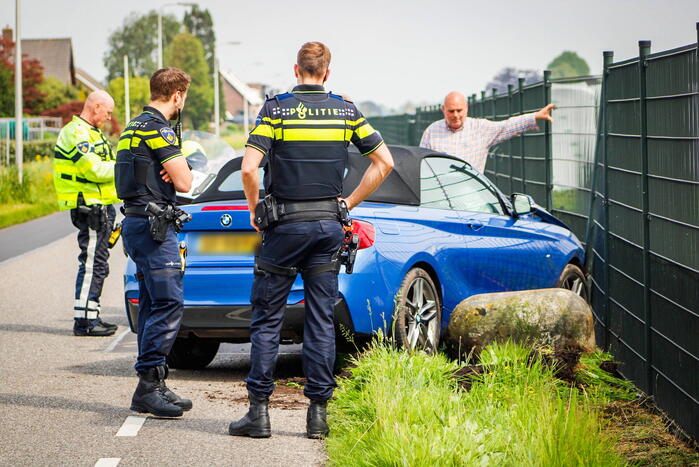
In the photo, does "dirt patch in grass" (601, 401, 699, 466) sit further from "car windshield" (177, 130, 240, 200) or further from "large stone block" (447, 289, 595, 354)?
"car windshield" (177, 130, 240, 200)

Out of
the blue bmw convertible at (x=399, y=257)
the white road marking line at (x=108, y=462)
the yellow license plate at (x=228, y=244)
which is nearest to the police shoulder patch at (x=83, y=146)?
the blue bmw convertible at (x=399, y=257)

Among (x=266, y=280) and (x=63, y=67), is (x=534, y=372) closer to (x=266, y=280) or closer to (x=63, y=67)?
(x=266, y=280)

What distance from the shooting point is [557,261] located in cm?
942

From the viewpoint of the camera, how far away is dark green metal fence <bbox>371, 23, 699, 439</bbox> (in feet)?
19.9

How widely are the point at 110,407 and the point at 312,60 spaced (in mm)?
2460

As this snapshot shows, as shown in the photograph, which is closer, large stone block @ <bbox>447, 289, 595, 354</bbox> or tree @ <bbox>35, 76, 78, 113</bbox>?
large stone block @ <bbox>447, 289, 595, 354</bbox>

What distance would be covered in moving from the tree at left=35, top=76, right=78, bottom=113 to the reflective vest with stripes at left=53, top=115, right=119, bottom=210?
77.8m

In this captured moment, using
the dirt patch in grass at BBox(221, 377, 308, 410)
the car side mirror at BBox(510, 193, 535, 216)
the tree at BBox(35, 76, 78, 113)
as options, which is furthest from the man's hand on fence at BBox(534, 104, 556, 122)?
the tree at BBox(35, 76, 78, 113)

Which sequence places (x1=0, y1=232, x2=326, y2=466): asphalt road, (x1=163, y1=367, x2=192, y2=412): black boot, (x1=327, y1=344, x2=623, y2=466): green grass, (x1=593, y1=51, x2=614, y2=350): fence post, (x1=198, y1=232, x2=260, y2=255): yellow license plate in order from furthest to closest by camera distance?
(x1=593, y1=51, x2=614, y2=350): fence post, (x1=198, y1=232, x2=260, y2=255): yellow license plate, (x1=163, y1=367, x2=192, y2=412): black boot, (x1=0, y1=232, x2=326, y2=466): asphalt road, (x1=327, y1=344, x2=623, y2=466): green grass

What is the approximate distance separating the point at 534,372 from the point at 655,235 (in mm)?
1052

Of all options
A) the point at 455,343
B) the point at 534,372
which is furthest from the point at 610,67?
the point at 534,372

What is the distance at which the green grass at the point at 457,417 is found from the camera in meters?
4.99

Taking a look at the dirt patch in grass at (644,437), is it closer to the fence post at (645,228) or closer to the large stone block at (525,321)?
the fence post at (645,228)

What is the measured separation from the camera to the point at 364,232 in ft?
24.1
